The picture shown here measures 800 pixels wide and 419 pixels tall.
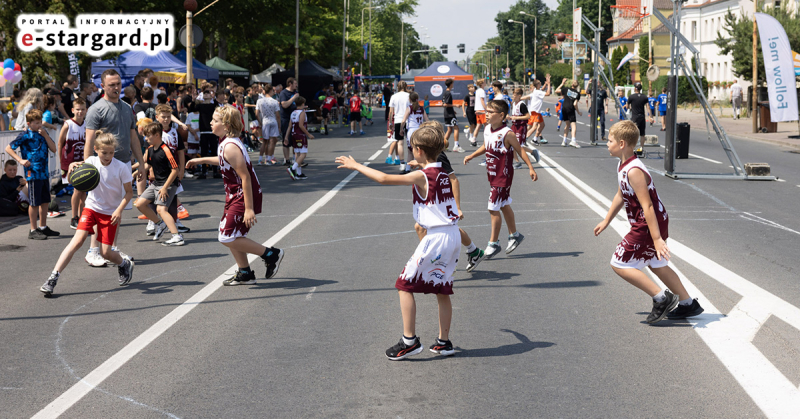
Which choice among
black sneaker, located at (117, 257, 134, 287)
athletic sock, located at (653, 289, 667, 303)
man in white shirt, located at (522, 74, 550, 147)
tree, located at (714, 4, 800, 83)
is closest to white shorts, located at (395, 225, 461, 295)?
athletic sock, located at (653, 289, 667, 303)

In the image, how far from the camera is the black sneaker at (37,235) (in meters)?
10.2

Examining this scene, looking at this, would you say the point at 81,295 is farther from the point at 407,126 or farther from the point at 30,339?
the point at 407,126

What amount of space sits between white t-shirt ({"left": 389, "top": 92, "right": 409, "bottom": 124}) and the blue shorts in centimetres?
817

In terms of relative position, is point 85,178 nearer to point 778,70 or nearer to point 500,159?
point 500,159

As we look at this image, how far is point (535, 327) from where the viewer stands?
19.6 ft

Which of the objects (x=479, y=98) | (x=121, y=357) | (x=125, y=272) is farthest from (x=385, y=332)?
(x=479, y=98)

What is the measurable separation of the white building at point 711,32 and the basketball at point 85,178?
64.4 metres

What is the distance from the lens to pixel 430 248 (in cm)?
522

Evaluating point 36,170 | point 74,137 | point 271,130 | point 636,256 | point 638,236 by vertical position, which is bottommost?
point 636,256

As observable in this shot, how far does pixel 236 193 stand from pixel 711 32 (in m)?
75.0

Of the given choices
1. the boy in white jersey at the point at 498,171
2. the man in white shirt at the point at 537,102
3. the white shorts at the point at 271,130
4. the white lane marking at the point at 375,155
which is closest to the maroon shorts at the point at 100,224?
the boy in white jersey at the point at 498,171

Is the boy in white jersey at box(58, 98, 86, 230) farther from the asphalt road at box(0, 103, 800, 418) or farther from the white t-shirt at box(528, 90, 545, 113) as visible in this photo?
the white t-shirt at box(528, 90, 545, 113)

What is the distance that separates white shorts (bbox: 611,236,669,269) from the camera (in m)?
5.91

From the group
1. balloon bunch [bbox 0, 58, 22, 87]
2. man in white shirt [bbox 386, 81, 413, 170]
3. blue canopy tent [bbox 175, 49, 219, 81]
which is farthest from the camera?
blue canopy tent [bbox 175, 49, 219, 81]
